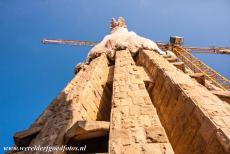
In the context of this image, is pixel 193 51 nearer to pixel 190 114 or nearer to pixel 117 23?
pixel 117 23

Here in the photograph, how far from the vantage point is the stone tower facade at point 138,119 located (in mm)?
3781

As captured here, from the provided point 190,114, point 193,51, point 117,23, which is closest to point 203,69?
point 117,23

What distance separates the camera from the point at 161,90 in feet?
23.9

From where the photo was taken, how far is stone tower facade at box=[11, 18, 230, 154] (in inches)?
149

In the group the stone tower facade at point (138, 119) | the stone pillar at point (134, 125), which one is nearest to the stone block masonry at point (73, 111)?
the stone tower facade at point (138, 119)

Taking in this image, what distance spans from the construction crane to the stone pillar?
11850mm

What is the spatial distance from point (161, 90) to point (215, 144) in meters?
3.15

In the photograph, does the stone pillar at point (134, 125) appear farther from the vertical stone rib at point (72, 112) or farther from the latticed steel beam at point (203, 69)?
the latticed steel beam at point (203, 69)

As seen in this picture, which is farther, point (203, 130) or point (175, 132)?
point (175, 132)

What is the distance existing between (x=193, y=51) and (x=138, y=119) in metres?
Result: 33.6

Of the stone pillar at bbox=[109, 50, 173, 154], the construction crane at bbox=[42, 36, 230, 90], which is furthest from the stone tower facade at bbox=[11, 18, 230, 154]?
the construction crane at bbox=[42, 36, 230, 90]

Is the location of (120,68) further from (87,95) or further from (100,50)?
(100,50)

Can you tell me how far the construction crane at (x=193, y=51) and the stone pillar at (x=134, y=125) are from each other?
1185 centimetres

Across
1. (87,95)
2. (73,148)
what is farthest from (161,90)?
(73,148)
